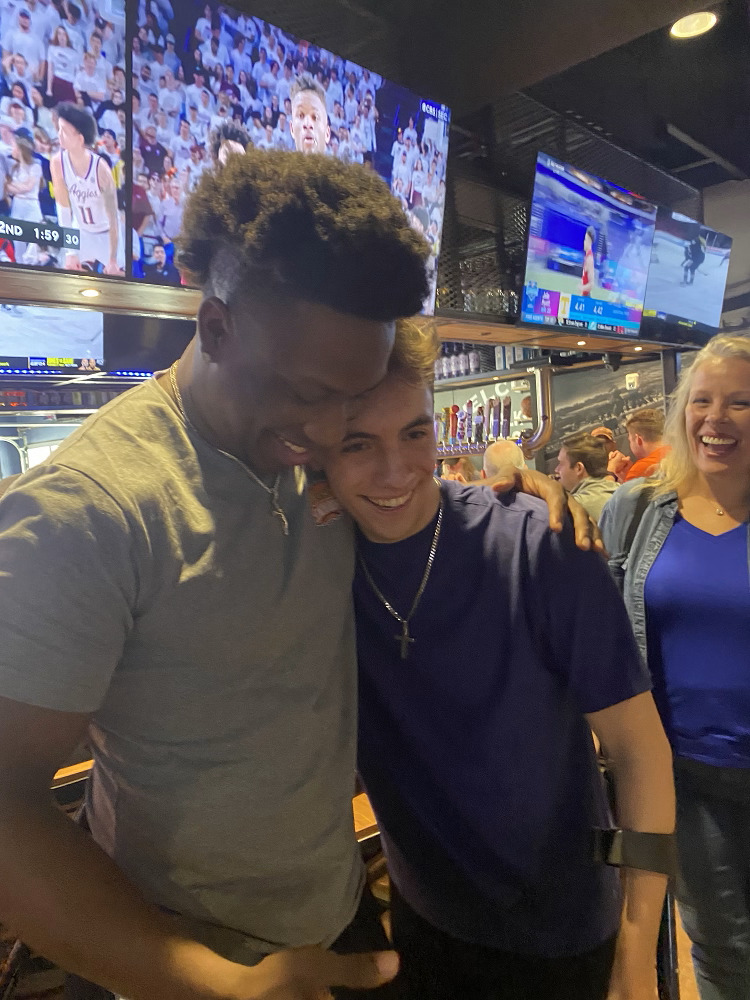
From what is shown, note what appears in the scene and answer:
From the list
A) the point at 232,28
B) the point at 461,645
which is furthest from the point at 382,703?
the point at 232,28

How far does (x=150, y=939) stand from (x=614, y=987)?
88 centimetres

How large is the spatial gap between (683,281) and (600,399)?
1.50 meters

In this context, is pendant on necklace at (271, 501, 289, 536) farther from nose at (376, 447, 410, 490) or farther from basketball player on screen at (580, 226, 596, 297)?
basketball player on screen at (580, 226, 596, 297)

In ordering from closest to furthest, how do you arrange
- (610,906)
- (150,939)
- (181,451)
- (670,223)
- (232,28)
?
(150,939)
(181,451)
(610,906)
(232,28)
(670,223)

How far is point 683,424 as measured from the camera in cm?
213

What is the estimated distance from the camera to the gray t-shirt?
0.82 m

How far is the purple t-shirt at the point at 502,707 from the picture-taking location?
120 centimetres

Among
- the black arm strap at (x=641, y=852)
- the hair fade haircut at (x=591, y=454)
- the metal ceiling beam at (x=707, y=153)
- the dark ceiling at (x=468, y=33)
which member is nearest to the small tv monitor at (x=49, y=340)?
the dark ceiling at (x=468, y=33)

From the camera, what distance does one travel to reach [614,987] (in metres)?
1.26

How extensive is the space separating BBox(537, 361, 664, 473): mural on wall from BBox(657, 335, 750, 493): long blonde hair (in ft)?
12.3

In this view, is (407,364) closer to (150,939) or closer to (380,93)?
(150,939)

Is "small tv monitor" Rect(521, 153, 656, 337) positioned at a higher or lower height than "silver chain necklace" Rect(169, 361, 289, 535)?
higher

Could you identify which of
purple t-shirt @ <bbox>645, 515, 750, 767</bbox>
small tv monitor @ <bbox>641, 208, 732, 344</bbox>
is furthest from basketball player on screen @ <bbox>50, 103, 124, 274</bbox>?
small tv monitor @ <bbox>641, 208, 732, 344</bbox>

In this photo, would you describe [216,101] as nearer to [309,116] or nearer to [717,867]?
[309,116]
